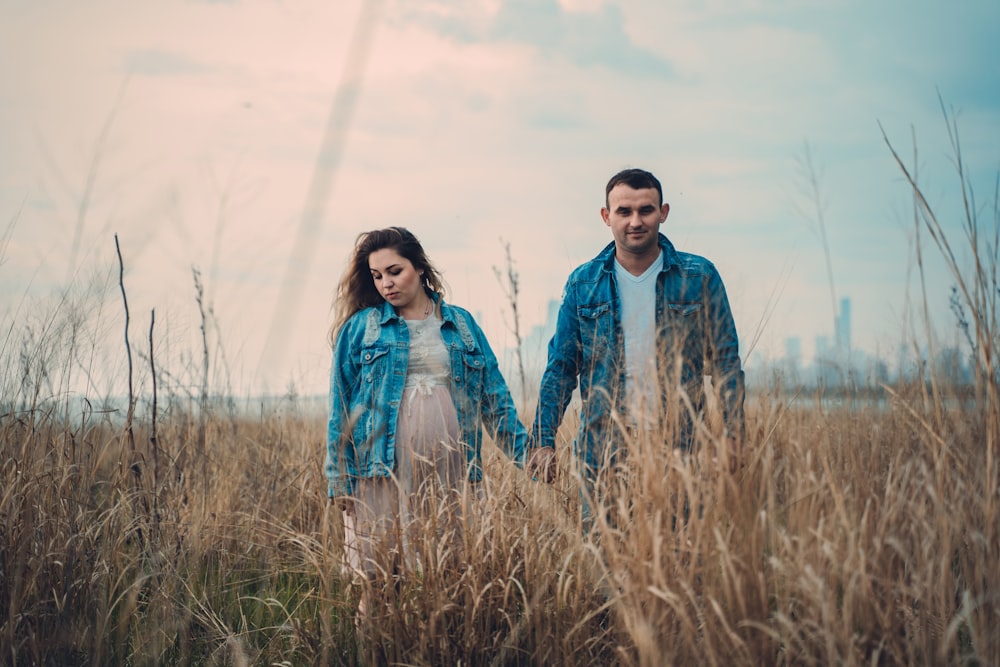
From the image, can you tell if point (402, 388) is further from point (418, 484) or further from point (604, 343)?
point (604, 343)

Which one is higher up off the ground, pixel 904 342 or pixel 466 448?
pixel 904 342

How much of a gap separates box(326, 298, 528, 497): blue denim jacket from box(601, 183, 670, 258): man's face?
30.5 inches

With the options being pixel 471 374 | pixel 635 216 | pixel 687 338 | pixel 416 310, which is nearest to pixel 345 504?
pixel 471 374

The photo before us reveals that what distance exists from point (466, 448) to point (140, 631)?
134 centimetres

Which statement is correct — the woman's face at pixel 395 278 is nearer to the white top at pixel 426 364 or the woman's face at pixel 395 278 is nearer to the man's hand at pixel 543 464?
the white top at pixel 426 364

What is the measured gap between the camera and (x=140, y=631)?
2.92m

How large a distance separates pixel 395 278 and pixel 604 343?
35.7 inches

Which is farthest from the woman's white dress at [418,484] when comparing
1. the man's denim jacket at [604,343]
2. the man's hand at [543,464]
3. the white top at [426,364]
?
the man's denim jacket at [604,343]

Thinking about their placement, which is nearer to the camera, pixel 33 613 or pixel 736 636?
pixel 736 636

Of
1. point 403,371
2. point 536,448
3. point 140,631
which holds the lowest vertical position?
point 140,631

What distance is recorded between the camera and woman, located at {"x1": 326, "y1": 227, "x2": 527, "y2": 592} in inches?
122

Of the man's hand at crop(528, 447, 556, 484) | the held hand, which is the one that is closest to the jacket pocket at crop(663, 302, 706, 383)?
the man's hand at crop(528, 447, 556, 484)

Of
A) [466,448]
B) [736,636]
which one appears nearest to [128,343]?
[466,448]

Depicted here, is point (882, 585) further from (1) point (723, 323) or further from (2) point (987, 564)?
(1) point (723, 323)
